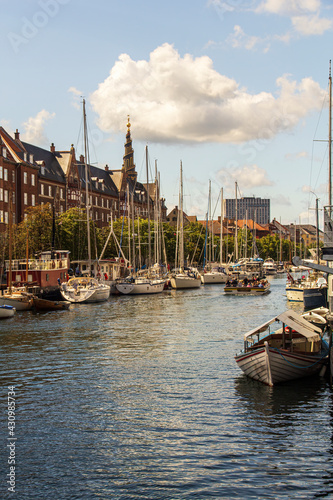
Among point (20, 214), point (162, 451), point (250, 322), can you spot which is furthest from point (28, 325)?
point (20, 214)

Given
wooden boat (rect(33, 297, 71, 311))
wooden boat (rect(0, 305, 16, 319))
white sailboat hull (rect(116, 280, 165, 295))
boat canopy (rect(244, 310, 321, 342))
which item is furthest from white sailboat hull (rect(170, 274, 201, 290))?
boat canopy (rect(244, 310, 321, 342))

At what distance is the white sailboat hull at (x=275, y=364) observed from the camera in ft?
81.8

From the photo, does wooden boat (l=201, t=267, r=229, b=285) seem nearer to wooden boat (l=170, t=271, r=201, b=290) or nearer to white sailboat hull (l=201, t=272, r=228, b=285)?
white sailboat hull (l=201, t=272, r=228, b=285)

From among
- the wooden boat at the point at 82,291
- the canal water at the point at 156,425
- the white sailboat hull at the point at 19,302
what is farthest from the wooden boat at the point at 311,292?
the white sailboat hull at the point at 19,302

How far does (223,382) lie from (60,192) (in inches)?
4546

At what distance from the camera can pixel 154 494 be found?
14844 millimetres

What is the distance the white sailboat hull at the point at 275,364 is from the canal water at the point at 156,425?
45 centimetres

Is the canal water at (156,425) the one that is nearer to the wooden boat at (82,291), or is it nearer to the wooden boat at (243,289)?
the wooden boat at (82,291)

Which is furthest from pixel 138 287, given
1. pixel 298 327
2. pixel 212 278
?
pixel 298 327

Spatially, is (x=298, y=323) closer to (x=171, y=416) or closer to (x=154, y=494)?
(x=171, y=416)

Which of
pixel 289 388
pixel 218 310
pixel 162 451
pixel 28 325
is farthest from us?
pixel 218 310

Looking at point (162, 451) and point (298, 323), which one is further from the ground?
point (298, 323)

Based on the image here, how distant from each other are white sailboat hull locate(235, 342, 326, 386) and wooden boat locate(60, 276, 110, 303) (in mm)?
43071

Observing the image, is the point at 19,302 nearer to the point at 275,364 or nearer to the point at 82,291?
the point at 82,291
